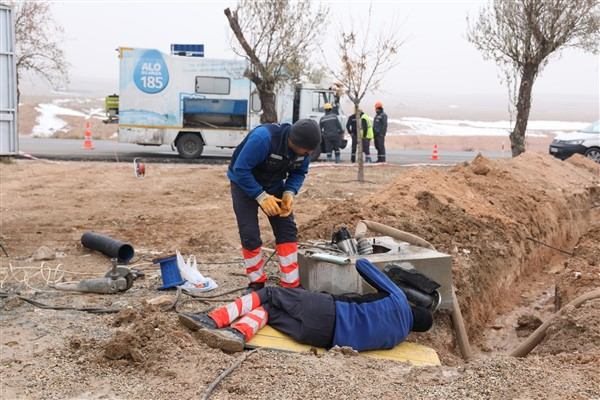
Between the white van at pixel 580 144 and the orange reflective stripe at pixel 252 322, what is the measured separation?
55.1 ft

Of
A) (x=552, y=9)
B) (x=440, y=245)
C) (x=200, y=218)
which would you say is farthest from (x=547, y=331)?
(x=552, y=9)

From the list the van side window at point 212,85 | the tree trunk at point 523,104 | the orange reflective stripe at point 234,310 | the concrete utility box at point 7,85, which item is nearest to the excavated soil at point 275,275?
the orange reflective stripe at point 234,310

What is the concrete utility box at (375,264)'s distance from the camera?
6.39 meters

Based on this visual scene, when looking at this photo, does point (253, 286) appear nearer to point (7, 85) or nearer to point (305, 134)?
point (305, 134)

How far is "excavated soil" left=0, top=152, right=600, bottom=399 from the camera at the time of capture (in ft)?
15.1

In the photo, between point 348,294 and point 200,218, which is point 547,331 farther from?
point 200,218

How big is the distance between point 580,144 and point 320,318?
55.6 feet

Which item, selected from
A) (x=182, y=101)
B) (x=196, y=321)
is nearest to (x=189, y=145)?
(x=182, y=101)

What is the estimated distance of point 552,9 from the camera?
16906mm

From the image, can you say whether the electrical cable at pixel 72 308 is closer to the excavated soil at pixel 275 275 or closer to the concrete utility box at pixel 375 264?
the excavated soil at pixel 275 275

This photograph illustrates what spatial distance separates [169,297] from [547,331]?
3.49 meters

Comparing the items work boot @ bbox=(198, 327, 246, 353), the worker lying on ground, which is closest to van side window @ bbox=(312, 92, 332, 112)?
the worker lying on ground

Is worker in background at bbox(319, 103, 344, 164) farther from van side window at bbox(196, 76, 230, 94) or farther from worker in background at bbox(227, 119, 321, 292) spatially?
worker in background at bbox(227, 119, 321, 292)

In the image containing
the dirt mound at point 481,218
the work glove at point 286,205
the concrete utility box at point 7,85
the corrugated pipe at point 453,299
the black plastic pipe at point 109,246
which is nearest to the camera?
the work glove at point 286,205
